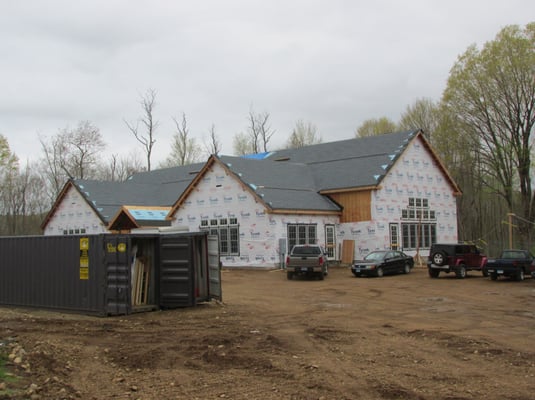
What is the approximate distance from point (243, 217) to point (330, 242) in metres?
5.70

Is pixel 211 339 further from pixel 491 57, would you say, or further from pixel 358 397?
pixel 491 57

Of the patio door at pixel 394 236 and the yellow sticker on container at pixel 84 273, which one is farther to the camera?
the patio door at pixel 394 236

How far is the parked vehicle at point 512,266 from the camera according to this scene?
92.8ft

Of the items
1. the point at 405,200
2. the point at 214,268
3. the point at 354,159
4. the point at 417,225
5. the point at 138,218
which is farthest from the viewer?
the point at 354,159

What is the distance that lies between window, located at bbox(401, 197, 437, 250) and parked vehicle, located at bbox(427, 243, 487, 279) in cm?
986

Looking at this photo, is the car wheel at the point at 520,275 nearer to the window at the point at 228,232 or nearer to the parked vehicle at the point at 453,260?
the parked vehicle at the point at 453,260

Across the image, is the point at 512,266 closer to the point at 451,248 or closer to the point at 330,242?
the point at 451,248

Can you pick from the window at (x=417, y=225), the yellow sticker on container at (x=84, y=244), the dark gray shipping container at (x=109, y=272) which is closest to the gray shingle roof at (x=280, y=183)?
the window at (x=417, y=225)

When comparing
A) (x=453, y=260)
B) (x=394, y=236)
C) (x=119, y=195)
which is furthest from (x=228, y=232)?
(x=119, y=195)

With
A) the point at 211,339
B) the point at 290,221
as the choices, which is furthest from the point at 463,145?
the point at 211,339

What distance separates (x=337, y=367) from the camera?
10664mm

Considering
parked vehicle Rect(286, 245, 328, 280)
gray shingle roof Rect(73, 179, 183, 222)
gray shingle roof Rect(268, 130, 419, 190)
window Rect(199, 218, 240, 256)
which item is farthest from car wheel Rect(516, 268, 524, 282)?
gray shingle roof Rect(73, 179, 183, 222)

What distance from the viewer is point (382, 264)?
104ft

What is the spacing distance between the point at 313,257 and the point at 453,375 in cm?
1965
